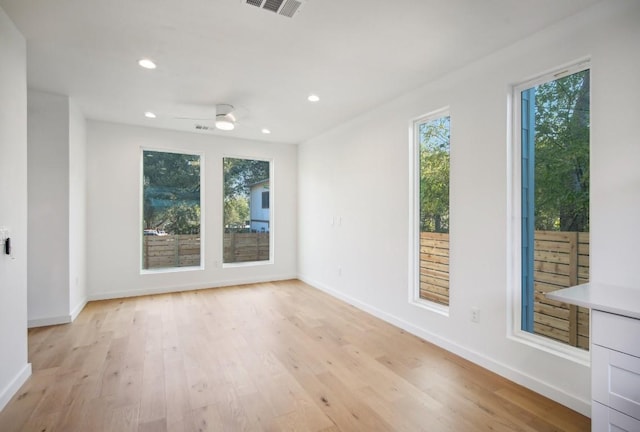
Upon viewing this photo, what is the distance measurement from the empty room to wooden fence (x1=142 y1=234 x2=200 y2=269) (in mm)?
551

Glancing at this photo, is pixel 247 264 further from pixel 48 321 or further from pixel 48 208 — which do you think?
pixel 48 208

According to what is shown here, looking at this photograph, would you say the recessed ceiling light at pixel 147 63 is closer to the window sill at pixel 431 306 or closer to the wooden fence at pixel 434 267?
the wooden fence at pixel 434 267

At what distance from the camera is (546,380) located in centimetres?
225

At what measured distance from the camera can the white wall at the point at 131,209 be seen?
463 cm

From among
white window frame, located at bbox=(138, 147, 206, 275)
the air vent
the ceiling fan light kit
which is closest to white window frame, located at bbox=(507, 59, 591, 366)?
the air vent

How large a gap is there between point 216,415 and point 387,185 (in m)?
2.83

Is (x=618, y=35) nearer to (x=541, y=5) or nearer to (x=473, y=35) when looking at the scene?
(x=541, y=5)

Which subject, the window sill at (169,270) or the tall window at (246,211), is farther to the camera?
the tall window at (246,211)

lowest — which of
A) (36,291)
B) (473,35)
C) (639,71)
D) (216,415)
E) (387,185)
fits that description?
(216,415)

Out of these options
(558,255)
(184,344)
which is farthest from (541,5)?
(184,344)

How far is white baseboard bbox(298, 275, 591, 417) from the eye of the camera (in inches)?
82.4

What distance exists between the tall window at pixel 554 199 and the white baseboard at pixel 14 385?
371 cm

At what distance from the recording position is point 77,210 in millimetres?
4066

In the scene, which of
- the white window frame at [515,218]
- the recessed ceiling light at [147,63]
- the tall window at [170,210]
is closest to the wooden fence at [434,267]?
the white window frame at [515,218]
